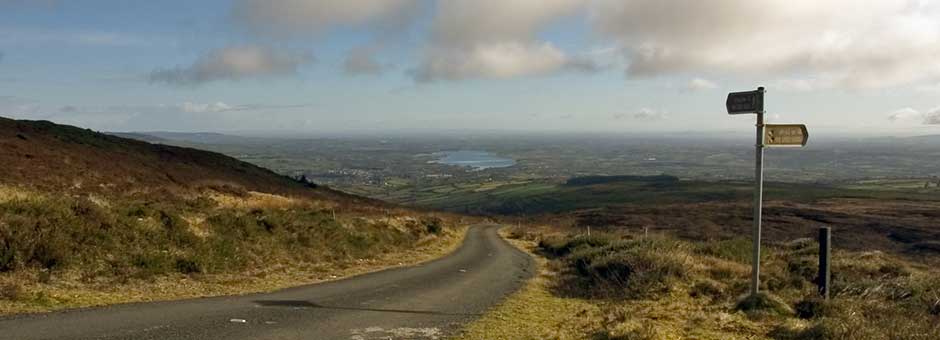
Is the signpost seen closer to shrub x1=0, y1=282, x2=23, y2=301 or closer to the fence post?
the fence post

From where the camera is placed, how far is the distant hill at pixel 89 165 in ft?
82.9

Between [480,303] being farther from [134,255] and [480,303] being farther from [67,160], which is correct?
[67,160]

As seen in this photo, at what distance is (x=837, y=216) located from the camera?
205ft

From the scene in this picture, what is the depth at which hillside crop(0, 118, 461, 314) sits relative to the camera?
11367mm

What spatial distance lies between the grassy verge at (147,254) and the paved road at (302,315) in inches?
37.1

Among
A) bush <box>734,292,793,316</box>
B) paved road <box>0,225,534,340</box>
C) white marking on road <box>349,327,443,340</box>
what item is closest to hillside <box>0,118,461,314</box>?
paved road <box>0,225,534,340</box>

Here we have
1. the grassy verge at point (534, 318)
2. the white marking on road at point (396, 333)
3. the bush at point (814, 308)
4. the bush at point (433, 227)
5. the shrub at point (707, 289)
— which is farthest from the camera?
the bush at point (433, 227)

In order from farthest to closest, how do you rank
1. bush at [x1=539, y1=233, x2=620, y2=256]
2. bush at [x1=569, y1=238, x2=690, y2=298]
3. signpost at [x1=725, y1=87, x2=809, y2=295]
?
bush at [x1=539, y1=233, x2=620, y2=256]
bush at [x1=569, y1=238, x2=690, y2=298]
signpost at [x1=725, y1=87, x2=809, y2=295]

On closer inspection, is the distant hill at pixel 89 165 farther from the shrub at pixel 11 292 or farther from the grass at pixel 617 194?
the grass at pixel 617 194

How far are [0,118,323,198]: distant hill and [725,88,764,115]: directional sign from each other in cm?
2423

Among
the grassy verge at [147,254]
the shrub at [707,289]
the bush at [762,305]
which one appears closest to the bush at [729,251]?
the shrub at [707,289]

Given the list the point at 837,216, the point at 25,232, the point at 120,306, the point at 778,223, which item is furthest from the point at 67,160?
the point at 837,216

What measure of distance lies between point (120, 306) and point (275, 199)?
2742 cm

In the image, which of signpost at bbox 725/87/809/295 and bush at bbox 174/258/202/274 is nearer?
signpost at bbox 725/87/809/295
